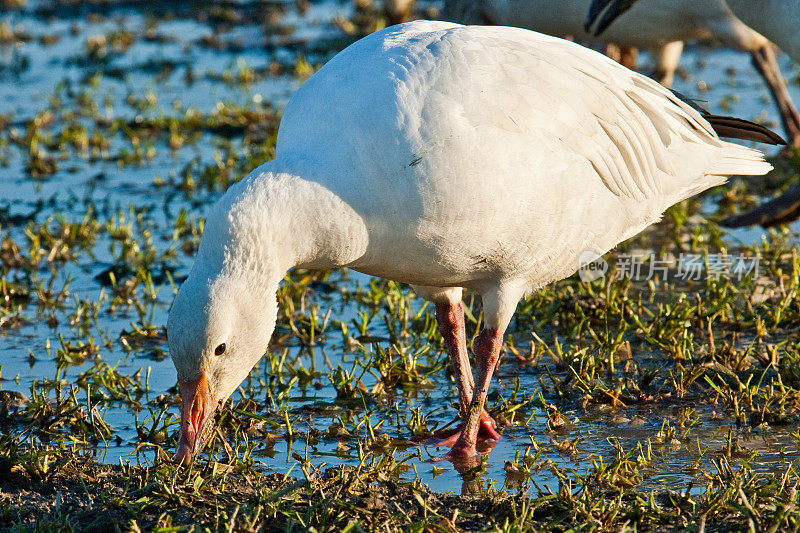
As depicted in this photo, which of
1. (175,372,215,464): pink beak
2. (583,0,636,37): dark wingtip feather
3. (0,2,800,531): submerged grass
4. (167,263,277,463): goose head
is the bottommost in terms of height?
(0,2,800,531): submerged grass

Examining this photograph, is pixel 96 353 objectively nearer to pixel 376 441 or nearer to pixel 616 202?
pixel 376 441

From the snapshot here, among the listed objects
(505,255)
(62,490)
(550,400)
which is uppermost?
(505,255)

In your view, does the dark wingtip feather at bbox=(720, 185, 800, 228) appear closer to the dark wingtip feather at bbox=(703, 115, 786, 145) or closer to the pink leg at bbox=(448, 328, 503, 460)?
the dark wingtip feather at bbox=(703, 115, 786, 145)

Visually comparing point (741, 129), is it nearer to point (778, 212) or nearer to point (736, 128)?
point (736, 128)

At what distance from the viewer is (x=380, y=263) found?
4234 millimetres

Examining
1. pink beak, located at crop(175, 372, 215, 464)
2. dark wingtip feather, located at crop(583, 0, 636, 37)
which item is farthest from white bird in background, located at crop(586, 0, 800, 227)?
pink beak, located at crop(175, 372, 215, 464)

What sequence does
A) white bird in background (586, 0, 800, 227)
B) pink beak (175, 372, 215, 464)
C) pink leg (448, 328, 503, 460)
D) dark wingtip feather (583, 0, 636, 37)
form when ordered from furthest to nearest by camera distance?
dark wingtip feather (583, 0, 636, 37)
white bird in background (586, 0, 800, 227)
pink leg (448, 328, 503, 460)
pink beak (175, 372, 215, 464)

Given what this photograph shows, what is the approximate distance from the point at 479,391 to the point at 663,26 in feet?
15.2

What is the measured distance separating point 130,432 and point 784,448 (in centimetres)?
281

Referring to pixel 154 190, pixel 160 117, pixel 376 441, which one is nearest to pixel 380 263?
pixel 376 441

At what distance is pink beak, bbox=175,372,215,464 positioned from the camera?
4.10 metres

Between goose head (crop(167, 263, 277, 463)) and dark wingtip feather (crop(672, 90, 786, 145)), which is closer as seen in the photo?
goose head (crop(167, 263, 277, 463))

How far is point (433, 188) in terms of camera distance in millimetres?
4047

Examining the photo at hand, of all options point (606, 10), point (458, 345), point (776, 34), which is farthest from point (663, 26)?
point (458, 345)
